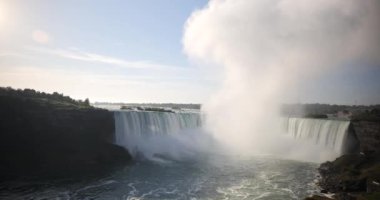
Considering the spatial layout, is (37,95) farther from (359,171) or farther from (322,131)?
(359,171)

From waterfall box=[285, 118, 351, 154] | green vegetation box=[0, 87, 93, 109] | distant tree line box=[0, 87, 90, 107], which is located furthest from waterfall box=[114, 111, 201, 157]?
waterfall box=[285, 118, 351, 154]

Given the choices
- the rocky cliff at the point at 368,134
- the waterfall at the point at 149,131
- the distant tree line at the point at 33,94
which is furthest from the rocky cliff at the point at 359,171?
the distant tree line at the point at 33,94

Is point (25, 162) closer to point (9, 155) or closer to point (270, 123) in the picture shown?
point (9, 155)

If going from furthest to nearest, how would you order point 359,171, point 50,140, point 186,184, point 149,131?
point 149,131, point 50,140, point 359,171, point 186,184

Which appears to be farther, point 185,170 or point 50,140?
point 50,140

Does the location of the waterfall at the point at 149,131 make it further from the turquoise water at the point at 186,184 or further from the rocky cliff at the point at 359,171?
the rocky cliff at the point at 359,171

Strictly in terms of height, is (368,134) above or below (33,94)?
below

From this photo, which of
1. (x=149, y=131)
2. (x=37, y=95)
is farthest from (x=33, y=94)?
(x=149, y=131)
